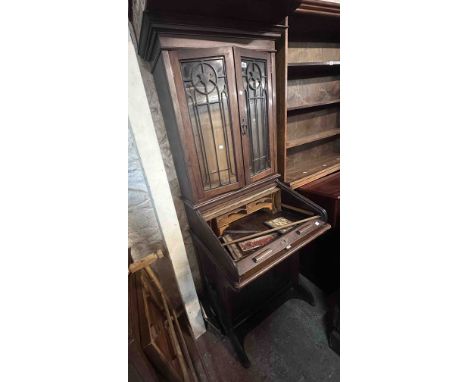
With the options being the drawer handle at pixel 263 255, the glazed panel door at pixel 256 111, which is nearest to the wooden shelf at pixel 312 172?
the glazed panel door at pixel 256 111

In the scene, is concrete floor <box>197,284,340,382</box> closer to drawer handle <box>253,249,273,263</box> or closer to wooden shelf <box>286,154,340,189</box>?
drawer handle <box>253,249,273,263</box>

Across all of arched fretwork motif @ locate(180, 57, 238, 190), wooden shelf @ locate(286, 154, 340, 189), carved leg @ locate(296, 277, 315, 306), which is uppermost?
arched fretwork motif @ locate(180, 57, 238, 190)

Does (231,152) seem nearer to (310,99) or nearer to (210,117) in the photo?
(210,117)

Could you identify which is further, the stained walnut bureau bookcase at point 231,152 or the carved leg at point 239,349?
the carved leg at point 239,349

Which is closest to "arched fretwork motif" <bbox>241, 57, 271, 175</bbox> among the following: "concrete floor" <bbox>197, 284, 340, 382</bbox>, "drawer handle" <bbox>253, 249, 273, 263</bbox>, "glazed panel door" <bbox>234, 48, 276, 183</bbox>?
Result: "glazed panel door" <bbox>234, 48, 276, 183</bbox>

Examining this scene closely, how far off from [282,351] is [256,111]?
169 centimetres

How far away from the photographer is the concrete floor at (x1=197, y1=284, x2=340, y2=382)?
1347 millimetres

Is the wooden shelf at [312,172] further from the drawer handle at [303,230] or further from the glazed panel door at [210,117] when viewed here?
the glazed panel door at [210,117]

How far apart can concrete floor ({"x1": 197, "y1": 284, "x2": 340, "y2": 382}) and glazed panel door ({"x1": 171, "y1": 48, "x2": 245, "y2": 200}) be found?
1211 mm

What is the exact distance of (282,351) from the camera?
4.81 ft

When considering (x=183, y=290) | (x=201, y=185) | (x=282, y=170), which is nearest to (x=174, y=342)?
(x=183, y=290)

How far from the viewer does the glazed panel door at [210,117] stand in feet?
3.19

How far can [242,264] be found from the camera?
96 centimetres
